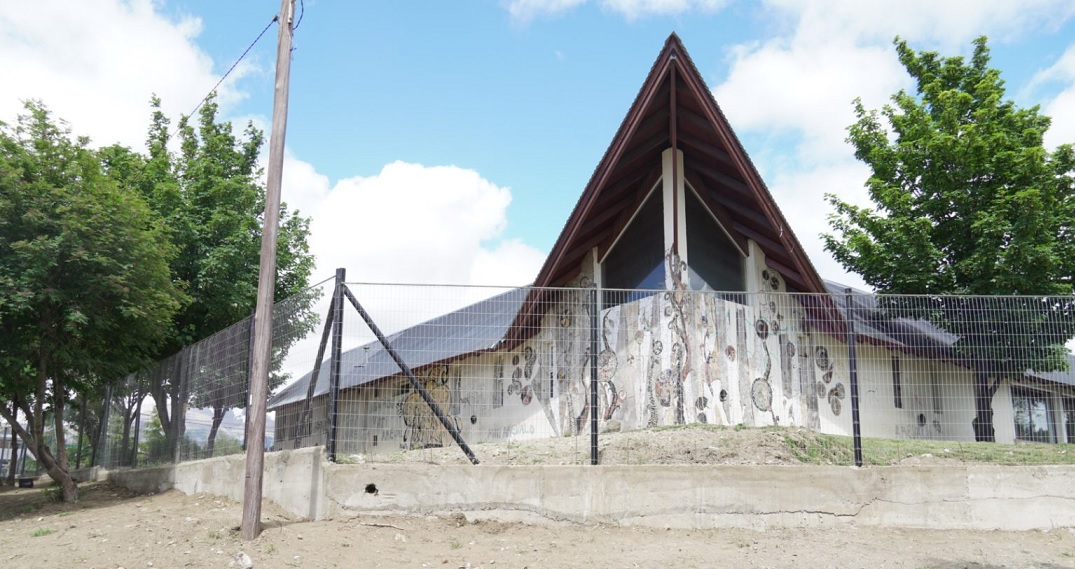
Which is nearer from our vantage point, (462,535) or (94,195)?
(462,535)

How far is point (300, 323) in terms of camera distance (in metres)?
9.53

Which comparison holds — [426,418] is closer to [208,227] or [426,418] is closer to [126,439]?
[126,439]

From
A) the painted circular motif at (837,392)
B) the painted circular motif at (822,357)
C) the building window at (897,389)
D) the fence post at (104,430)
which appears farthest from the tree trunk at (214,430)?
the building window at (897,389)

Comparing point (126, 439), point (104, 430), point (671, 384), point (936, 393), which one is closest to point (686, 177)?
point (671, 384)

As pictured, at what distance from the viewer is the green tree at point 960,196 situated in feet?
47.6

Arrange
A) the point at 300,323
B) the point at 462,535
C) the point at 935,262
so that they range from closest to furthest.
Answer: the point at 462,535, the point at 300,323, the point at 935,262

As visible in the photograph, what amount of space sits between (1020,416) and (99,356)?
13315mm

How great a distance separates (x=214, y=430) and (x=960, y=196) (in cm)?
1323

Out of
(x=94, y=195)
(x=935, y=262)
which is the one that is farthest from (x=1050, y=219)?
(x=94, y=195)

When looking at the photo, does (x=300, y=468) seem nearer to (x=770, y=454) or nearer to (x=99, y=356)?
(x=770, y=454)

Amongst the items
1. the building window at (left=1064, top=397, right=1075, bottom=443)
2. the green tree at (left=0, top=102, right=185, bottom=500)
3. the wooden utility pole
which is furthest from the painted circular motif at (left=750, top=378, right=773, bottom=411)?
the green tree at (left=0, top=102, right=185, bottom=500)

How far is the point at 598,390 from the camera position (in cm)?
969

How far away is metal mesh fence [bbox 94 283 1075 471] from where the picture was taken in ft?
29.5

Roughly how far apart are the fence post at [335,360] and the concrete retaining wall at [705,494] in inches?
8.4
